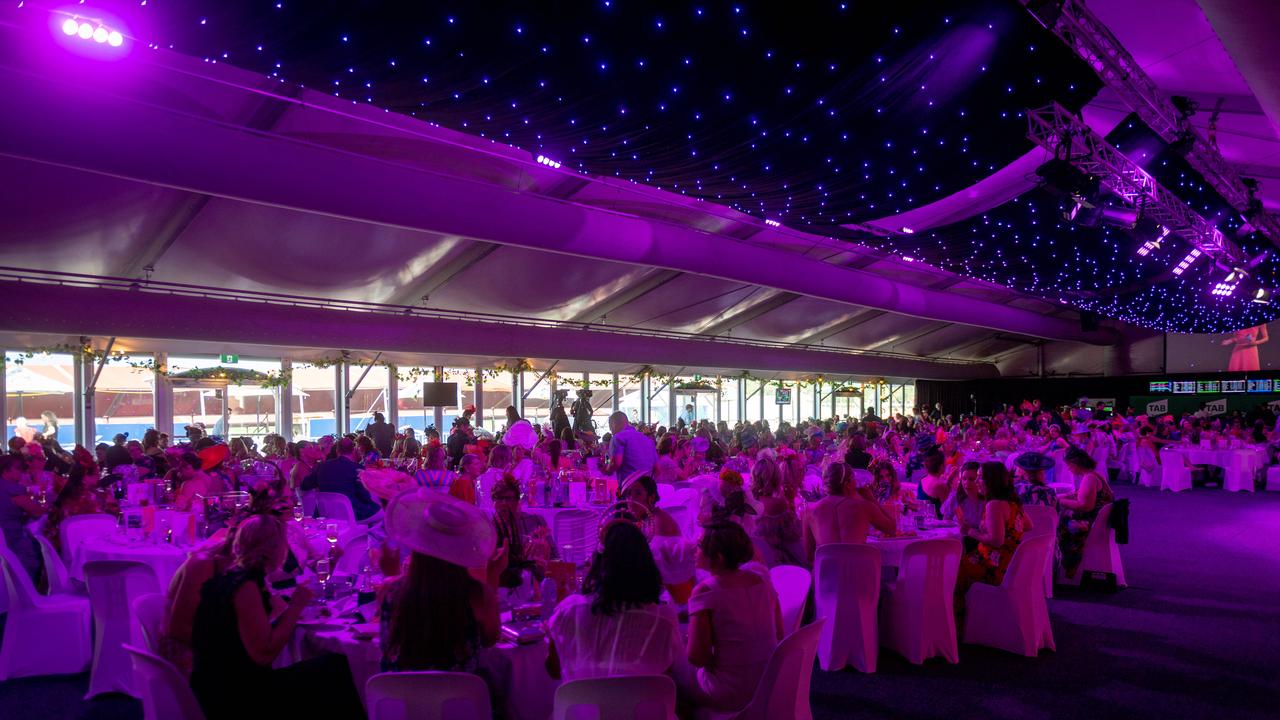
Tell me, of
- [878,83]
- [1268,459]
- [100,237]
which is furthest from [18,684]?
[1268,459]

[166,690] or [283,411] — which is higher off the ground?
[283,411]

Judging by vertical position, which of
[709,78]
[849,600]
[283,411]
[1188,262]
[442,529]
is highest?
[709,78]

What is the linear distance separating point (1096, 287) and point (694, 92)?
1119cm

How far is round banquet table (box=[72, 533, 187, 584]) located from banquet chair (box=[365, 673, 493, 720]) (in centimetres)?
292

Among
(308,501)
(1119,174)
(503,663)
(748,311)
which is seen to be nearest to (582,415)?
(748,311)

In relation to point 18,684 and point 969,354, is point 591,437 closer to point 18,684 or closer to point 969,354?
point 18,684

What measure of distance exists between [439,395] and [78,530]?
9.32 metres

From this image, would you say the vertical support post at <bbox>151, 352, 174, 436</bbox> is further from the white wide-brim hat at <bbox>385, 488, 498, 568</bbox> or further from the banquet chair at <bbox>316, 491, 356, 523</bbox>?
the white wide-brim hat at <bbox>385, 488, 498, 568</bbox>

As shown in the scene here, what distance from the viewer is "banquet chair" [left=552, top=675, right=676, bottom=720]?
7.34ft

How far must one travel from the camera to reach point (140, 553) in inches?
187

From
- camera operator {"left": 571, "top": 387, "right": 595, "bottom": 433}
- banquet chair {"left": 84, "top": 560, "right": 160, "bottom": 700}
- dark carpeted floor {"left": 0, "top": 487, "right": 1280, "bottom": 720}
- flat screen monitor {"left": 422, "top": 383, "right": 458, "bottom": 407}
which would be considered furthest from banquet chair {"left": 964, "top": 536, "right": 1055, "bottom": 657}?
flat screen monitor {"left": 422, "top": 383, "right": 458, "bottom": 407}

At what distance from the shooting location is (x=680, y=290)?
16.6 metres

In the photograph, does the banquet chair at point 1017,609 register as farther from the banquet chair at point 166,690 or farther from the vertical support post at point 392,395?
the vertical support post at point 392,395

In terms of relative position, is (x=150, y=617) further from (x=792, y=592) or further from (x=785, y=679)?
(x=792, y=592)
